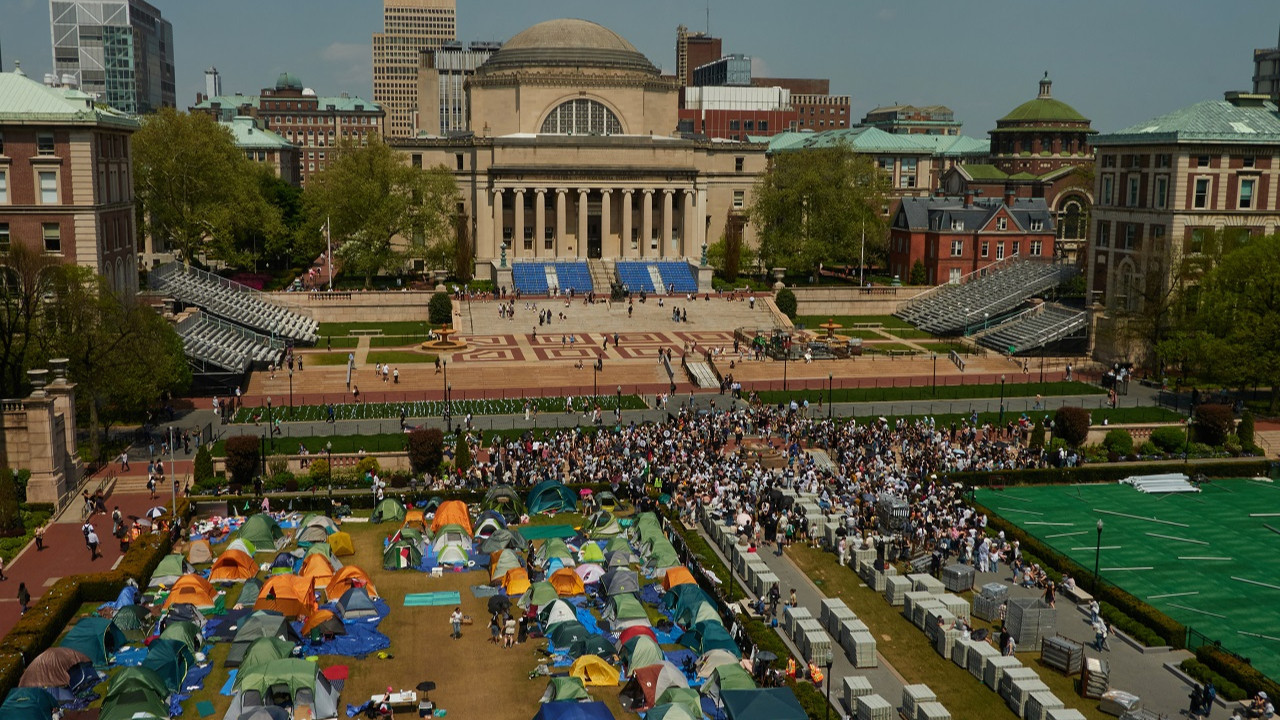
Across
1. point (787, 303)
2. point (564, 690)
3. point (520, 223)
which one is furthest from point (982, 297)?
point (564, 690)

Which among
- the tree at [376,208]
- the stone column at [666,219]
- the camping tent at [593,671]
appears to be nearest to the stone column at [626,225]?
the stone column at [666,219]

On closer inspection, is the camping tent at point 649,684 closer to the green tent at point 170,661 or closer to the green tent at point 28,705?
the green tent at point 170,661

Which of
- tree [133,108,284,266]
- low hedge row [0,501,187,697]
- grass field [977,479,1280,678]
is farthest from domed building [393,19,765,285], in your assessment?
low hedge row [0,501,187,697]

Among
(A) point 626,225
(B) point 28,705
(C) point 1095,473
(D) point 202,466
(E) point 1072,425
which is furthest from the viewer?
(A) point 626,225

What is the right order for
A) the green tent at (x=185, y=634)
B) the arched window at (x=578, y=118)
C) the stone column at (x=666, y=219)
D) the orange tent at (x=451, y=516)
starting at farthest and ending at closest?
1. the arched window at (x=578, y=118)
2. the stone column at (x=666, y=219)
3. the orange tent at (x=451, y=516)
4. the green tent at (x=185, y=634)

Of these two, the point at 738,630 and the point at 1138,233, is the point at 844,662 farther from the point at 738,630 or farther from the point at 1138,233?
the point at 1138,233

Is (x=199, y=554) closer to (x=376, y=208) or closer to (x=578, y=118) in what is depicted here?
(x=376, y=208)

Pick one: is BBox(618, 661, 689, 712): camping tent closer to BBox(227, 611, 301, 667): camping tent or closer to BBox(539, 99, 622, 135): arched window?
BBox(227, 611, 301, 667): camping tent
